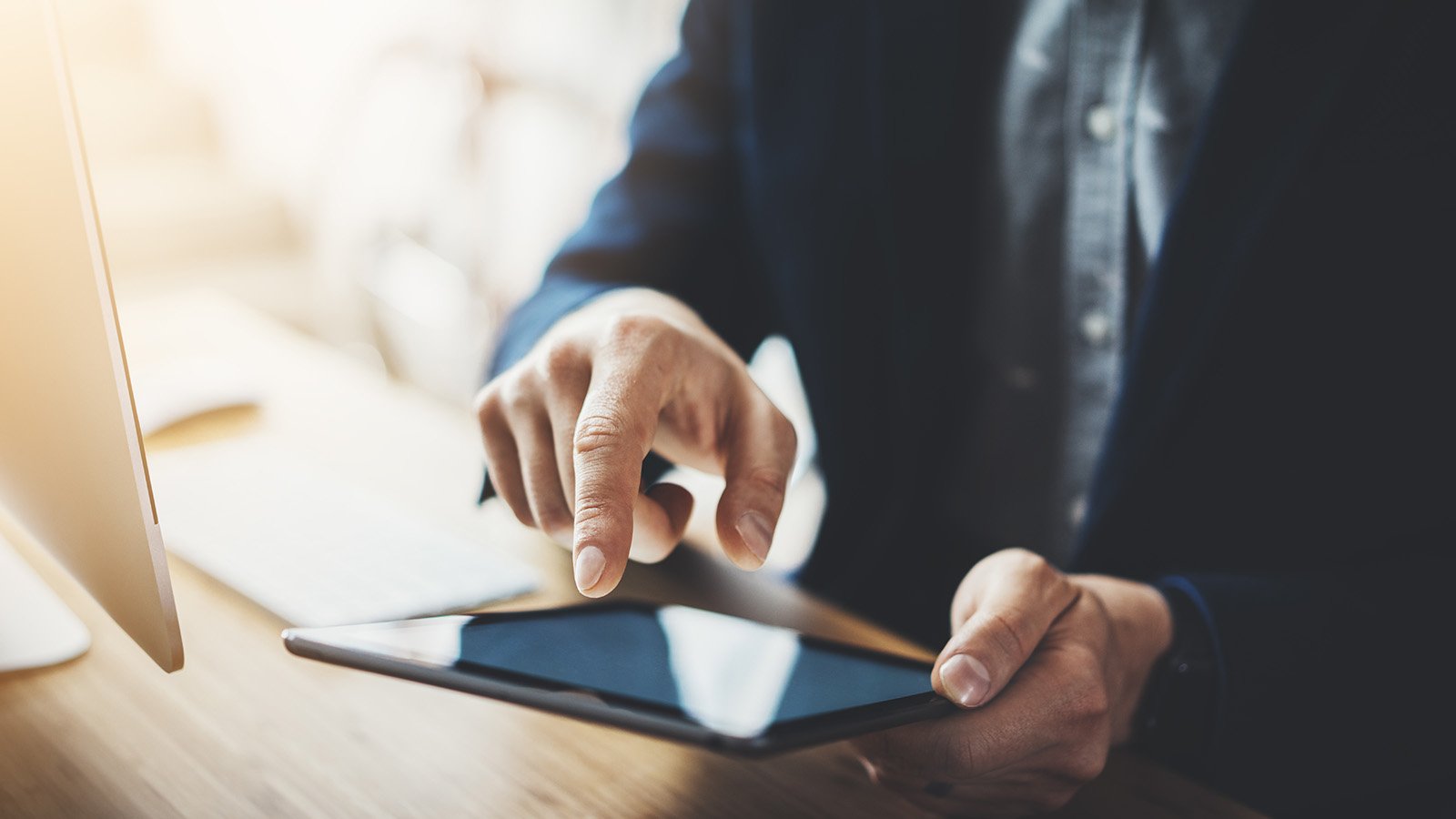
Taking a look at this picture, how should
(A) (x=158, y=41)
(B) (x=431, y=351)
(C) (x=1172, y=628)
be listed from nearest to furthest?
1. (C) (x=1172, y=628)
2. (B) (x=431, y=351)
3. (A) (x=158, y=41)

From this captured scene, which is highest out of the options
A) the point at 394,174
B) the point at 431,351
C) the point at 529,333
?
the point at 529,333

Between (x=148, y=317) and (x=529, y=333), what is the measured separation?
76 centimetres

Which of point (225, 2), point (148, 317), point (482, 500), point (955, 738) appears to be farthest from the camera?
point (225, 2)

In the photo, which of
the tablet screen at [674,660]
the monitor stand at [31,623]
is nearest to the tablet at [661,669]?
the tablet screen at [674,660]

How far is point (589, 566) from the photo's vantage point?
556 millimetres

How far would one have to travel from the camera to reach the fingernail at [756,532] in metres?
0.65

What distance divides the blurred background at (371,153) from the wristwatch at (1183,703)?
108 cm

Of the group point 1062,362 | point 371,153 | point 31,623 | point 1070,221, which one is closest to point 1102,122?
point 1070,221

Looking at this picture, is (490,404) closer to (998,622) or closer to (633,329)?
(633,329)

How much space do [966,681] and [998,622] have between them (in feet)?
0.14

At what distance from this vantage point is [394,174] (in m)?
3.07

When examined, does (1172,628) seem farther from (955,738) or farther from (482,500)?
(482,500)

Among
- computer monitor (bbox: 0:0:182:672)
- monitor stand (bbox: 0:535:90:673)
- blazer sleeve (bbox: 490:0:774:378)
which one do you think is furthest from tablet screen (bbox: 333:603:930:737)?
blazer sleeve (bbox: 490:0:774:378)

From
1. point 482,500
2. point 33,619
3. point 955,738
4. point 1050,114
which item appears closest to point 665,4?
point 1050,114
